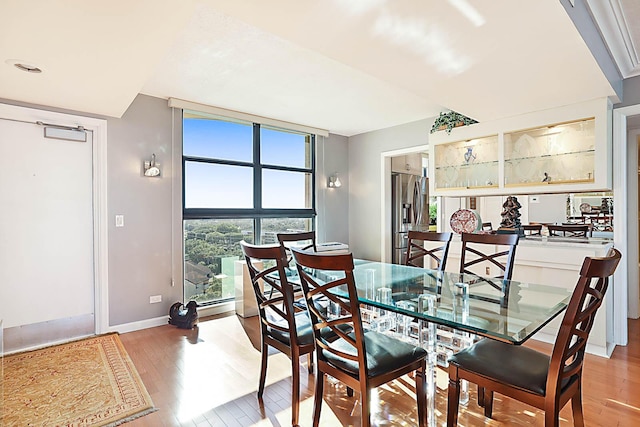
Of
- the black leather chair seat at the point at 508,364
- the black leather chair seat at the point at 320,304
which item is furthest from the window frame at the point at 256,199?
the black leather chair seat at the point at 508,364

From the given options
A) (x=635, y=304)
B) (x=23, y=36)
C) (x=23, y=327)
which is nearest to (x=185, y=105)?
(x=23, y=36)

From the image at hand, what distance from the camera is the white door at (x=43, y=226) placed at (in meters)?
3.04

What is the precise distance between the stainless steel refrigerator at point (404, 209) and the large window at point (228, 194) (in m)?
1.59

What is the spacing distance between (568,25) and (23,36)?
3.00 meters

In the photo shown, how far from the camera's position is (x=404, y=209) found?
5.53 m

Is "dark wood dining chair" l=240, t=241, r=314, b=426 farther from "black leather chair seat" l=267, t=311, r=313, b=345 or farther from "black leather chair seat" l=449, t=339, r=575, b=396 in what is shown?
"black leather chair seat" l=449, t=339, r=575, b=396

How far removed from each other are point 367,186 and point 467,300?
3657 millimetres

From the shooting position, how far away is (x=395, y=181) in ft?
17.6

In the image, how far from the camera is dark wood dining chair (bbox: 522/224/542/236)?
12.5ft

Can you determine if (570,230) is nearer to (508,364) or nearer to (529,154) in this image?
(529,154)

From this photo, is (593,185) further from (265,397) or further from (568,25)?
(265,397)

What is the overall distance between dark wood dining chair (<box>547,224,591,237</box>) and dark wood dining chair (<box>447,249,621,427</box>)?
2382 millimetres

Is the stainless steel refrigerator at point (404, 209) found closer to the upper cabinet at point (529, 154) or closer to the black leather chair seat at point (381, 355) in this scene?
the upper cabinet at point (529, 154)

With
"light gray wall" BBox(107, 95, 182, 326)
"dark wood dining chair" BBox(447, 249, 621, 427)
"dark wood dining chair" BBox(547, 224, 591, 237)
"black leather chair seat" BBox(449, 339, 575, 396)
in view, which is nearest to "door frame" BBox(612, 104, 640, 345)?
Result: "dark wood dining chair" BBox(547, 224, 591, 237)
